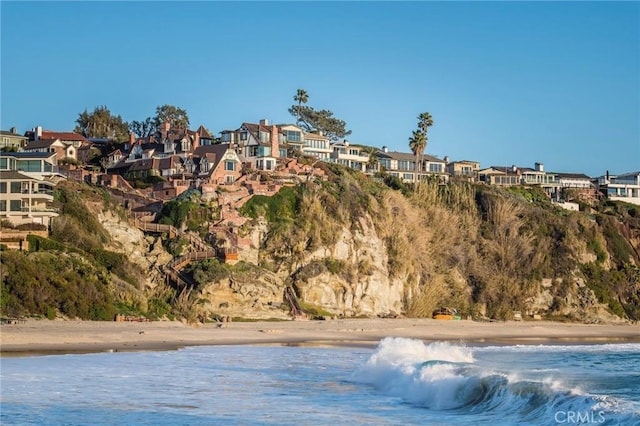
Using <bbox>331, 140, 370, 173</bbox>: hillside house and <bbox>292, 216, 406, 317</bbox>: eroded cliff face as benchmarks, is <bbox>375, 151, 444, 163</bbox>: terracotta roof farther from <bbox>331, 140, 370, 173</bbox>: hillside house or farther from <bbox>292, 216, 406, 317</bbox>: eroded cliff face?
<bbox>292, 216, 406, 317</bbox>: eroded cliff face

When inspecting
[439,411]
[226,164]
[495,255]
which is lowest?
[439,411]

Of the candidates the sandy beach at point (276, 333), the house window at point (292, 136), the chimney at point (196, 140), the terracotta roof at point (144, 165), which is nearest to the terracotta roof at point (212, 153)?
the chimney at point (196, 140)

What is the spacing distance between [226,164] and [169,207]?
8837 mm

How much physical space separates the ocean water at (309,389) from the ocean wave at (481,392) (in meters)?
0.04

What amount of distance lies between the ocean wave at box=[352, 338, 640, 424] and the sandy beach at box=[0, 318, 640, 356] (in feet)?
35.0

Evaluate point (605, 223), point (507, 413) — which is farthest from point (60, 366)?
point (605, 223)

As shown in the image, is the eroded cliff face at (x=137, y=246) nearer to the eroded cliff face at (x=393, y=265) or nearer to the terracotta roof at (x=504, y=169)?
the eroded cliff face at (x=393, y=265)

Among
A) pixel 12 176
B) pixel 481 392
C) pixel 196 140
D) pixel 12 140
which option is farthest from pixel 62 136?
pixel 481 392

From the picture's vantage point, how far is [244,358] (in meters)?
33.8

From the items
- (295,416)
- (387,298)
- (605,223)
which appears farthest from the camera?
(605,223)

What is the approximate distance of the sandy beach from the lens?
34.4 meters

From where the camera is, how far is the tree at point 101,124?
95.5 m

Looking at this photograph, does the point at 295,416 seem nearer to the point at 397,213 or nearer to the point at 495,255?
the point at 397,213

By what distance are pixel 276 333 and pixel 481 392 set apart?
22.4 metres
